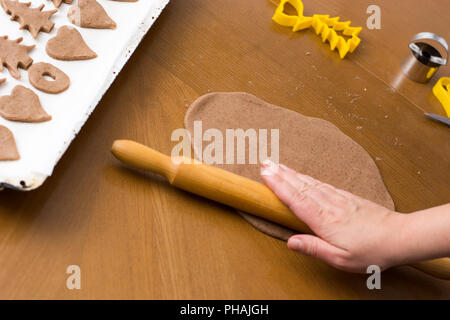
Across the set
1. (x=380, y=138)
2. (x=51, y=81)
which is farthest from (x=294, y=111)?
(x=51, y=81)

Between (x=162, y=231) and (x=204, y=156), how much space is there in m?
0.18

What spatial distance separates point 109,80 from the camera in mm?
878

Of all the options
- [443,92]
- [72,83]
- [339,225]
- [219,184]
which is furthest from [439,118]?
[72,83]

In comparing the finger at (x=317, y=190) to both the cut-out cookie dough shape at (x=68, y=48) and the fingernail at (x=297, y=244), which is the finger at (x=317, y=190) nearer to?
the fingernail at (x=297, y=244)

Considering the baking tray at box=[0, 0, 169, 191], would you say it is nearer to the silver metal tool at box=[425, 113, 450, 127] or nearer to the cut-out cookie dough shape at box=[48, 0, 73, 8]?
the cut-out cookie dough shape at box=[48, 0, 73, 8]

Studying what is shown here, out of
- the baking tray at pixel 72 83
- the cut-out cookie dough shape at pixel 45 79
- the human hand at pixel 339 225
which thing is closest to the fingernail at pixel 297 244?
the human hand at pixel 339 225

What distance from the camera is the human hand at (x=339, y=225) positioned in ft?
2.36

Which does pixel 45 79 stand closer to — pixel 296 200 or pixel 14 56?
pixel 14 56

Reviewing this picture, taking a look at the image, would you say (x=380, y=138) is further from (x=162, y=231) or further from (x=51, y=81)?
(x=51, y=81)

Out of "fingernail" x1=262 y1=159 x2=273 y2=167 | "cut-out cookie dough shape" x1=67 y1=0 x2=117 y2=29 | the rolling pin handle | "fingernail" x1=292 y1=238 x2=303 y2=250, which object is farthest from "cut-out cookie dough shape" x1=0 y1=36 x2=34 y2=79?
"fingernail" x1=292 y1=238 x2=303 y2=250

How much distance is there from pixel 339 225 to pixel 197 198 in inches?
10.2

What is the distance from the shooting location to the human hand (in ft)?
2.36

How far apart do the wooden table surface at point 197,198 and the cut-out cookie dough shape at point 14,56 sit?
17cm
